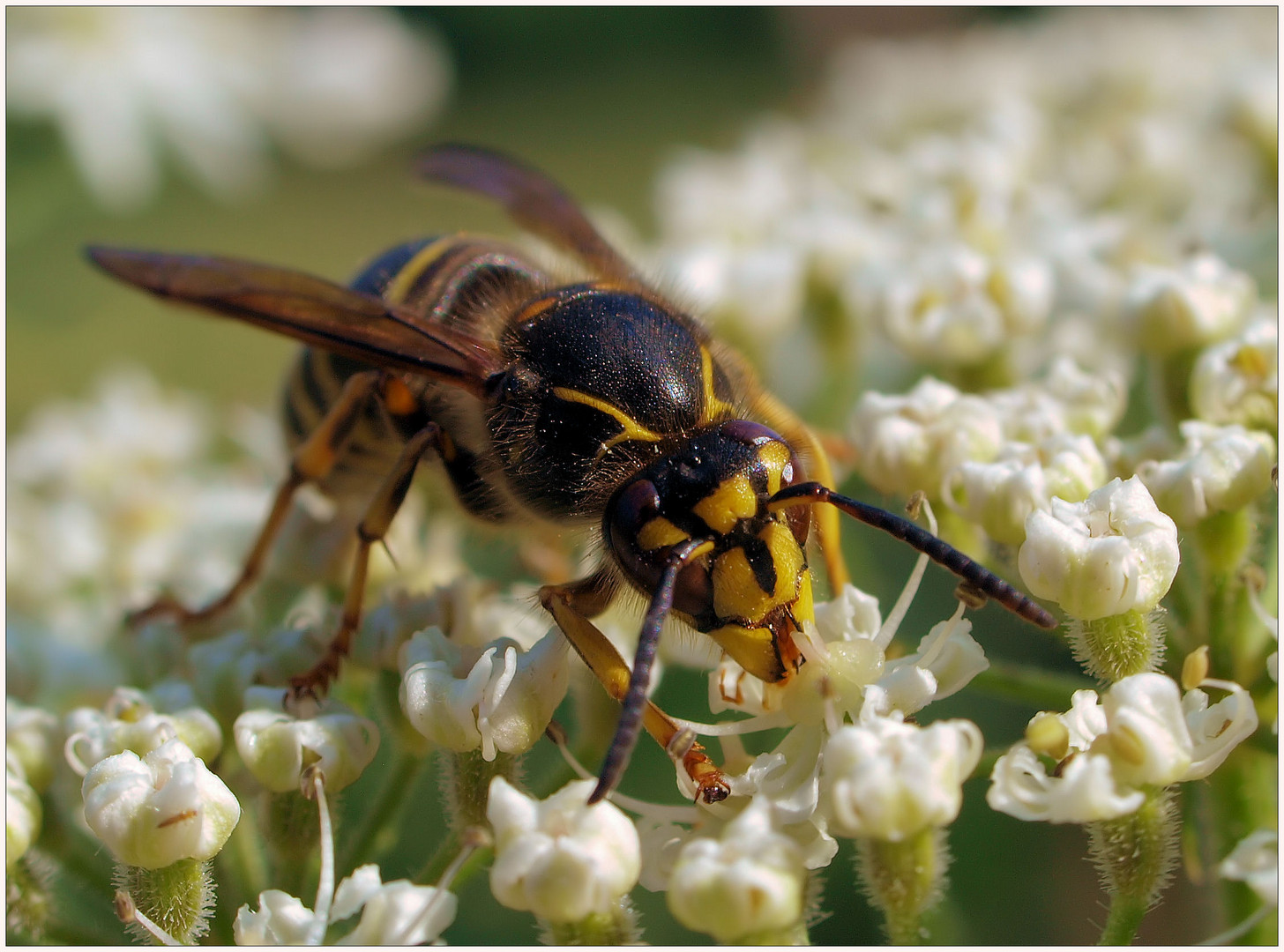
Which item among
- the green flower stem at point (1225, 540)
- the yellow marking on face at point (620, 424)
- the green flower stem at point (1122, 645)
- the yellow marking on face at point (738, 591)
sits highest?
the yellow marking on face at point (620, 424)

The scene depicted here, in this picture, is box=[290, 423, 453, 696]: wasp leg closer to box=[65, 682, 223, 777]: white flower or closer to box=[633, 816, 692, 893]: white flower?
box=[65, 682, 223, 777]: white flower

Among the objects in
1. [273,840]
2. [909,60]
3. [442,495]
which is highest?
[909,60]

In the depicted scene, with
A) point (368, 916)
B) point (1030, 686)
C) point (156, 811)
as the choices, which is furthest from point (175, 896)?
point (1030, 686)

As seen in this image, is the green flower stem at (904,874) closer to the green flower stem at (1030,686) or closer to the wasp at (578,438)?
the wasp at (578,438)

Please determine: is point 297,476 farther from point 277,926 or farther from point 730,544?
point 730,544

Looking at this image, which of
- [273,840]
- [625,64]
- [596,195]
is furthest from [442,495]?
[625,64]

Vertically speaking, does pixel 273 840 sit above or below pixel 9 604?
above

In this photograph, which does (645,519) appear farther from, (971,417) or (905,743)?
(971,417)

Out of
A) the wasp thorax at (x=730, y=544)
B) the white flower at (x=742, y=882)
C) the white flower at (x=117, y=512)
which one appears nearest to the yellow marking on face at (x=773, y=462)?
the wasp thorax at (x=730, y=544)
